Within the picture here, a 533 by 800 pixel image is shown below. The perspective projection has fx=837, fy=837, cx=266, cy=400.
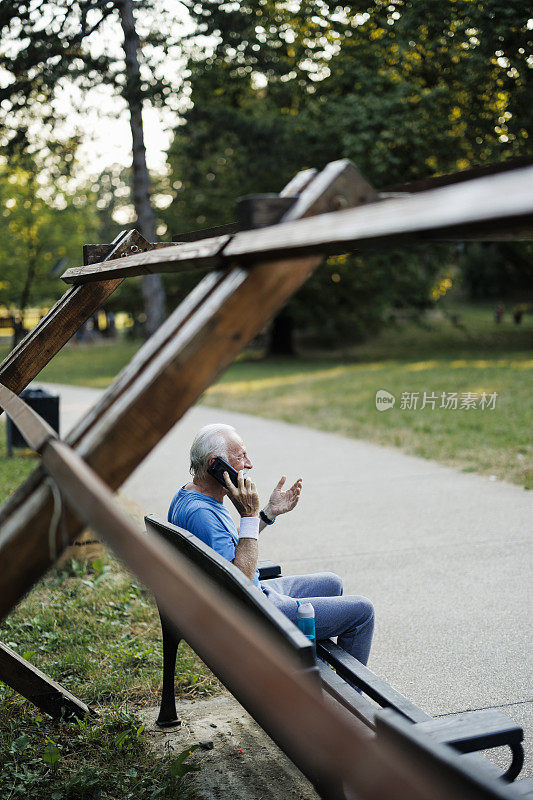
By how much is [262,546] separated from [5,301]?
31.9m

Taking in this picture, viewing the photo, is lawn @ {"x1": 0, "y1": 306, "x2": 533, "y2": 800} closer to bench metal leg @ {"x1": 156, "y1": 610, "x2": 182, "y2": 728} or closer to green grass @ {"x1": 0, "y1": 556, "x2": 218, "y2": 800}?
green grass @ {"x1": 0, "y1": 556, "x2": 218, "y2": 800}

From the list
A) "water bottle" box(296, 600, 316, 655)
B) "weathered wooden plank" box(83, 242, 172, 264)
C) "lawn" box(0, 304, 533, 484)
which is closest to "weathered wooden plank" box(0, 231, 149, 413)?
"weathered wooden plank" box(83, 242, 172, 264)

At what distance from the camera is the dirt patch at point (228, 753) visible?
332cm

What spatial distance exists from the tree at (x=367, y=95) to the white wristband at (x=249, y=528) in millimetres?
14464

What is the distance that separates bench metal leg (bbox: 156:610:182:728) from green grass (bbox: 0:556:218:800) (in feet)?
0.42

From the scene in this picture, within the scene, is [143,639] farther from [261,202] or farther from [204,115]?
[204,115]

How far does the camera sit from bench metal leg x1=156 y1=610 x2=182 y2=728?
369 centimetres

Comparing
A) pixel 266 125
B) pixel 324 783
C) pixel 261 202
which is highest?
pixel 266 125

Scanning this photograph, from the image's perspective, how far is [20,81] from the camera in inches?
586

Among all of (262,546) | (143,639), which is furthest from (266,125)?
(143,639)

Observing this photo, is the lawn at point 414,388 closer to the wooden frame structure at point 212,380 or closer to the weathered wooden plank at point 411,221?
the wooden frame structure at point 212,380

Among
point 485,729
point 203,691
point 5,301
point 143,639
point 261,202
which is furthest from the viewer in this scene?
point 5,301

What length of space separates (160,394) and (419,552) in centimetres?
488

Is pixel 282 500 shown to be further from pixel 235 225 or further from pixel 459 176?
pixel 459 176
